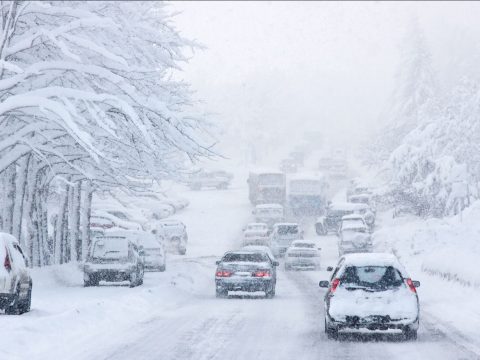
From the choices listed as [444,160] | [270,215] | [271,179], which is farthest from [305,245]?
[271,179]

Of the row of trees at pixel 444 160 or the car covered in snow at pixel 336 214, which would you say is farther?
the car covered in snow at pixel 336 214

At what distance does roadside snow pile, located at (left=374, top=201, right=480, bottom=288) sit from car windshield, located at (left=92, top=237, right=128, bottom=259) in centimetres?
1050

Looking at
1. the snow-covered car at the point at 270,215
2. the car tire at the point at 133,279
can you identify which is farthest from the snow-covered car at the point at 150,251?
the snow-covered car at the point at 270,215

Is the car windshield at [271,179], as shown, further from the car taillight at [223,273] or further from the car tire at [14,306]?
the car tire at [14,306]

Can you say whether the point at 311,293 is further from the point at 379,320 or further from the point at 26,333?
the point at 26,333

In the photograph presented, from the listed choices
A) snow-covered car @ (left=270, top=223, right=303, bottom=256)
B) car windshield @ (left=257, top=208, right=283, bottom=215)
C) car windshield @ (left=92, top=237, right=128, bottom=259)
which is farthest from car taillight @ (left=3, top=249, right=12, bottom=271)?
car windshield @ (left=257, top=208, right=283, bottom=215)

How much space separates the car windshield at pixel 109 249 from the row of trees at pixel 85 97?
7.51 feet

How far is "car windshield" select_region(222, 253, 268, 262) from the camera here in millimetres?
29844

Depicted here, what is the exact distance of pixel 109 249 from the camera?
32312mm


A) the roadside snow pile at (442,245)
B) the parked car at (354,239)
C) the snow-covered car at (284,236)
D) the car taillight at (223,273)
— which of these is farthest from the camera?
the snow-covered car at (284,236)

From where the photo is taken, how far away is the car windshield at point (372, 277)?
17.5 metres

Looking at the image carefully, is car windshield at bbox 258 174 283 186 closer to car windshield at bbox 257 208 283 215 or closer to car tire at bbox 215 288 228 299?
car windshield at bbox 257 208 283 215

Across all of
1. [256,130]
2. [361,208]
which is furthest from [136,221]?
[256,130]

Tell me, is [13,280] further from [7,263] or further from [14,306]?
[14,306]
